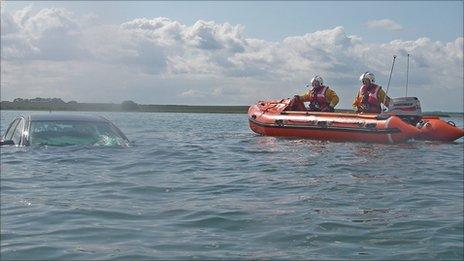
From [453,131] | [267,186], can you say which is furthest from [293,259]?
[453,131]

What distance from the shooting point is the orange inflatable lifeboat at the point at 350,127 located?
16812 mm

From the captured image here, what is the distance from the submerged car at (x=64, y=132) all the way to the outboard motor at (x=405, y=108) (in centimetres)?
965

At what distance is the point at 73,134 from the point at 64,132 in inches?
7.4

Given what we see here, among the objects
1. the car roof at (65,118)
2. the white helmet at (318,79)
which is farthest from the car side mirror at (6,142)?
the white helmet at (318,79)

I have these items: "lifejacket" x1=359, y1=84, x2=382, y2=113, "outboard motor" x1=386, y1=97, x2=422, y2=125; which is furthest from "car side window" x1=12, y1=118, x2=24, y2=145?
"lifejacket" x1=359, y1=84, x2=382, y2=113

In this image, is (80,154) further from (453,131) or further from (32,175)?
(453,131)

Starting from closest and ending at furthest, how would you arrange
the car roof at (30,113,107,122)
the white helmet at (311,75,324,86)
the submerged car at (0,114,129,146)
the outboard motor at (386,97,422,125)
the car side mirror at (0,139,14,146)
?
the car side mirror at (0,139,14,146) < the submerged car at (0,114,129,146) < the car roof at (30,113,107,122) < the outboard motor at (386,97,422,125) < the white helmet at (311,75,324,86)

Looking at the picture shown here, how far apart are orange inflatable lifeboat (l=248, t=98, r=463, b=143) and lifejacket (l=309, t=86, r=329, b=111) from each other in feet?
3.32

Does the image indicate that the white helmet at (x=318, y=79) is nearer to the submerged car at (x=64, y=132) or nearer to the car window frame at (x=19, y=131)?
the submerged car at (x=64, y=132)

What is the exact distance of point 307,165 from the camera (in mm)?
10305

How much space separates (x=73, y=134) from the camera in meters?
10.8

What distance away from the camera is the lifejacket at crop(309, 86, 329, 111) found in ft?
66.2

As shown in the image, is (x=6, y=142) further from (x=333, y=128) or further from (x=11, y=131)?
(x=333, y=128)

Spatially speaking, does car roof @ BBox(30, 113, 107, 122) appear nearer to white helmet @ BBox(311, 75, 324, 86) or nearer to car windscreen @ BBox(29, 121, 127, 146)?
car windscreen @ BBox(29, 121, 127, 146)
